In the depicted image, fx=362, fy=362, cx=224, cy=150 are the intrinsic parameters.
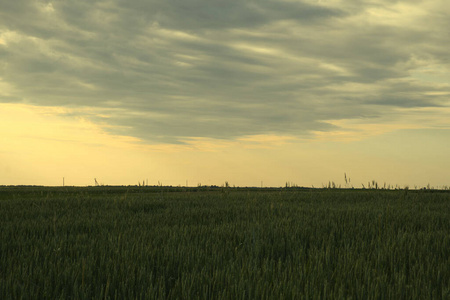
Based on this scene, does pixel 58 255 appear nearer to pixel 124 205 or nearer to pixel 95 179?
pixel 124 205

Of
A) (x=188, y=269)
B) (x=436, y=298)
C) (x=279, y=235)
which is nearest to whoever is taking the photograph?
(x=436, y=298)

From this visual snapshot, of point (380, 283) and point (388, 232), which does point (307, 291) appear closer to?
point (380, 283)

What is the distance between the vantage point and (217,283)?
3.16 meters

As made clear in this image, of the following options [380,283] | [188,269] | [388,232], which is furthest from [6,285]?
[388,232]

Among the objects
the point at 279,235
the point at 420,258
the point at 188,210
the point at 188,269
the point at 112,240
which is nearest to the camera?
the point at 188,269

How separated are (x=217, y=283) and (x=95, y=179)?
13.9m

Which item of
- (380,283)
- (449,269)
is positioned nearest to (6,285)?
(380,283)

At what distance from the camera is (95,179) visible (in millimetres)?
15859

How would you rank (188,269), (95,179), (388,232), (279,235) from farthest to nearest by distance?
(95,179) → (388,232) → (279,235) → (188,269)

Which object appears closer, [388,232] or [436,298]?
[436,298]

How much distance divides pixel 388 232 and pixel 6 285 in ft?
17.1

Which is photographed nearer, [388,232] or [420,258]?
→ [420,258]

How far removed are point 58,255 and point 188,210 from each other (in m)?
4.25

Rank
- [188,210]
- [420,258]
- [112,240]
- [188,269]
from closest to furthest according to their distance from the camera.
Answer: [188,269] → [420,258] → [112,240] → [188,210]
